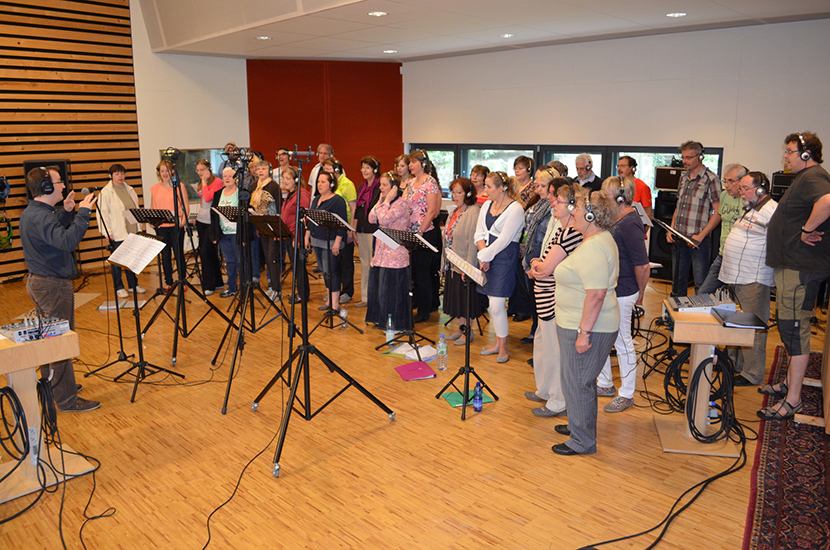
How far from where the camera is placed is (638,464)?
3.71 meters

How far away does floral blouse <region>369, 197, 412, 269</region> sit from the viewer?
5855mm

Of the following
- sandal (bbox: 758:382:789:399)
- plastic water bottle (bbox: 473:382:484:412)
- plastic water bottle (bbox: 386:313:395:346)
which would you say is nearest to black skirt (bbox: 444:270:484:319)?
plastic water bottle (bbox: 386:313:395:346)

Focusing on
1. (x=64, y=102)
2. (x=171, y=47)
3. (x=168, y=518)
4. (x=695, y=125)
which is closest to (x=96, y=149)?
(x=64, y=102)

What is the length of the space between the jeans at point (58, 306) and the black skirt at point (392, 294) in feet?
8.87

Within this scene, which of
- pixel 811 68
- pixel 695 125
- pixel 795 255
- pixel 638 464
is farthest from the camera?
pixel 695 125

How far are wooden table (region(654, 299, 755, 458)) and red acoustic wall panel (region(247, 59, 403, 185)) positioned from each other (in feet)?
27.3

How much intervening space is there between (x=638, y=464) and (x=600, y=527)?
29.3 inches

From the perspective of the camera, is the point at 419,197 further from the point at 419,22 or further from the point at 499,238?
the point at 419,22

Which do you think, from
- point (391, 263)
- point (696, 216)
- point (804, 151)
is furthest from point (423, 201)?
point (804, 151)

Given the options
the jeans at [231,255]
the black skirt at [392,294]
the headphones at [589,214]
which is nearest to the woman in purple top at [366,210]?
the black skirt at [392,294]

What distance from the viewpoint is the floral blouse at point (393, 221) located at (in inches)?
231

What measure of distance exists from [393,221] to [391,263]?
15.9 inches

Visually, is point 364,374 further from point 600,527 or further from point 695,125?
point 695,125

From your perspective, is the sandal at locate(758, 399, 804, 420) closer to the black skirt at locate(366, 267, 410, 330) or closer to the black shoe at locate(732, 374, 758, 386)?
the black shoe at locate(732, 374, 758, 386)
